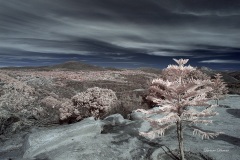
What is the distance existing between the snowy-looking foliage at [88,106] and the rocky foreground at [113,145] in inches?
135

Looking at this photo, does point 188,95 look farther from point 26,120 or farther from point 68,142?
point 26,120

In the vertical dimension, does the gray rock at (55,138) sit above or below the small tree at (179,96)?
below

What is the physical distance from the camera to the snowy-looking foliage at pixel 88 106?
14.4 meters

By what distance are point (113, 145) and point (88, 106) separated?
5.95m

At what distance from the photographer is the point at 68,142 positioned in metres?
9.06

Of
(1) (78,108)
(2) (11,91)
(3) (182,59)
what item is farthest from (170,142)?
(2) (11,91)

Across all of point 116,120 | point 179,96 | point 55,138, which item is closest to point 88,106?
point 116,120

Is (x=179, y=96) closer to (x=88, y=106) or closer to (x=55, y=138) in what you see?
(x=55, y=138)

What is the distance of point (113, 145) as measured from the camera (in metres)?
8.89

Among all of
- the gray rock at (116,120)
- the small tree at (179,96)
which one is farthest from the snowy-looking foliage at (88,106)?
the small tree at (179,96)

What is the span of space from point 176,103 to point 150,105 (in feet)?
32.2

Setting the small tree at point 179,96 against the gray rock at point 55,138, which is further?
the gray rock at point 55,138

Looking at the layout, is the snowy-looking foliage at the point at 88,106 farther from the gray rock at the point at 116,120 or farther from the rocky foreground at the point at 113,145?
the rocky foreground at the point at 113,145

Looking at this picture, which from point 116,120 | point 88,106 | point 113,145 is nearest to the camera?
point 113,145
